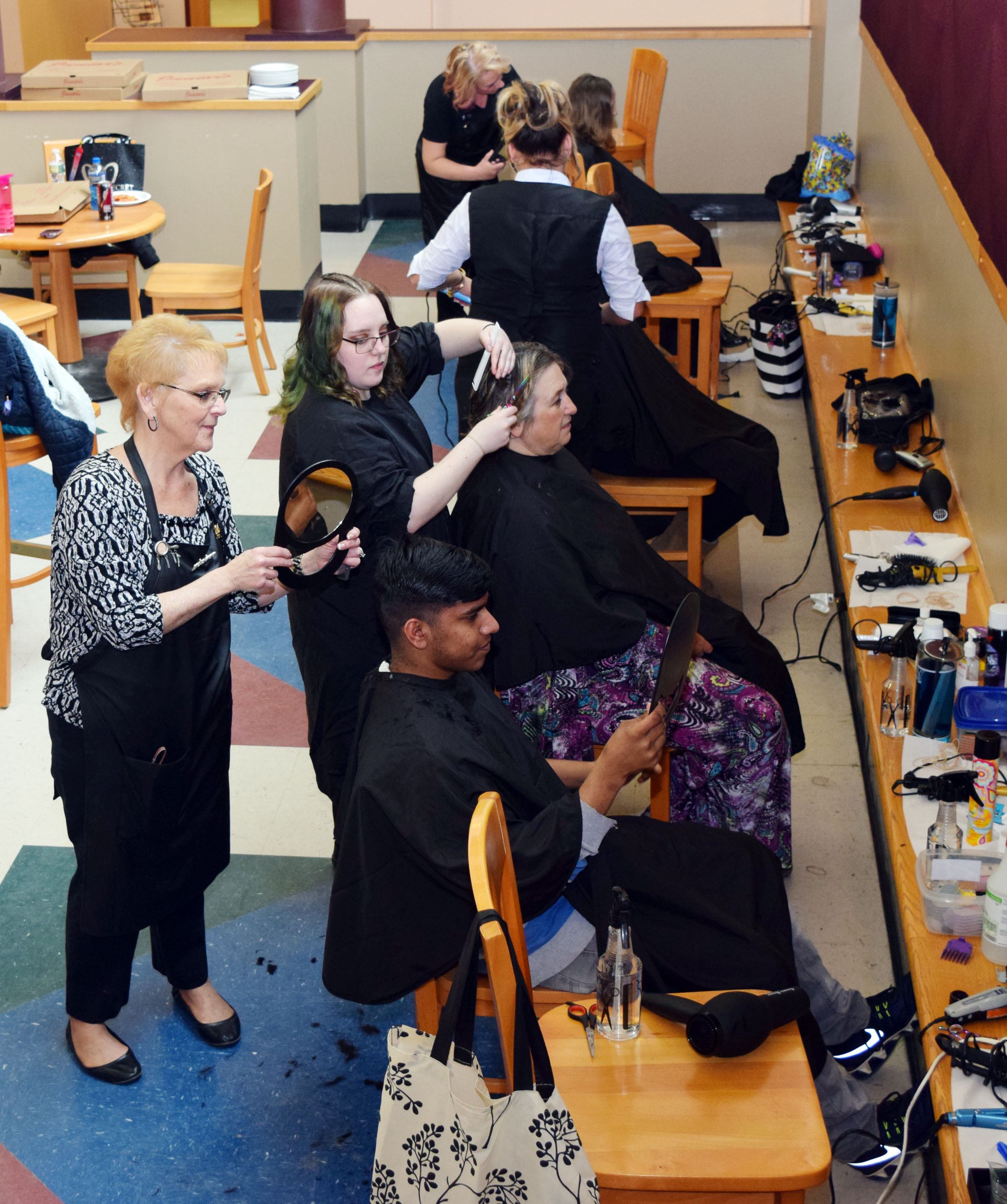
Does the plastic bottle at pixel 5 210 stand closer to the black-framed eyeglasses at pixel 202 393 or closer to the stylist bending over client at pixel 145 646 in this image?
the stylist bending over client at pixel 145 646

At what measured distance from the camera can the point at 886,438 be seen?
401 centimetres

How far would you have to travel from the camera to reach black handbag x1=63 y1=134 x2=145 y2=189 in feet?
20.3

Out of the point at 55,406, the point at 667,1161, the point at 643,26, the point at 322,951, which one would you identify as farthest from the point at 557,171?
the point at 643,26

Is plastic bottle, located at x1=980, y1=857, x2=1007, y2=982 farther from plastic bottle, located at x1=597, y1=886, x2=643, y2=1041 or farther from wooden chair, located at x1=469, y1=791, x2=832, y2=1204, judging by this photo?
plastic bottle, located at x1=597, y1=886, x2=643, y2=1041

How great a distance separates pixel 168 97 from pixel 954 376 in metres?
4.31

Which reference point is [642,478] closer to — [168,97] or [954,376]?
[954,376]

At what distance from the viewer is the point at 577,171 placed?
Result: 520cm

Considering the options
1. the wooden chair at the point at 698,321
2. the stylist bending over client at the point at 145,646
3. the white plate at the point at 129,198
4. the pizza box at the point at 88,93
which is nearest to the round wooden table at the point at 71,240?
the white plate at the point at 129,198

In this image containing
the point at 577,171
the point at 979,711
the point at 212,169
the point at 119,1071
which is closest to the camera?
the point at 979,711

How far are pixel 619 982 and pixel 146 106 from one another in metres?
5.67

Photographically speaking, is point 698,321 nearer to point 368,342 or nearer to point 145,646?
point 368,342

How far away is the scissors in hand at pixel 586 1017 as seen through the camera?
1.96m

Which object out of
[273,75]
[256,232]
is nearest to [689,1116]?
[256,232]

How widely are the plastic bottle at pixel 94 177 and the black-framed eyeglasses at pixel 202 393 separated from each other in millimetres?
4023
